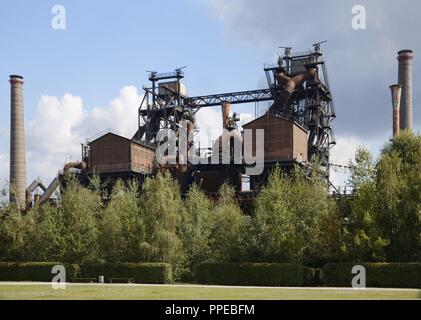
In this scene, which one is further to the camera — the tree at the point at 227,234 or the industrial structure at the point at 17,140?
the industrial structure at the point at 17,140

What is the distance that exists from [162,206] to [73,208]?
347 inches

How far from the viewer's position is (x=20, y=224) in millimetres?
51781

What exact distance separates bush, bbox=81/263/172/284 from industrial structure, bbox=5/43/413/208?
22.0 m

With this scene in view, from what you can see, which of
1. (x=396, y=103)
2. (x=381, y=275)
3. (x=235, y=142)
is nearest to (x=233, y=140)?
(x=235, y=142)

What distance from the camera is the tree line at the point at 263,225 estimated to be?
39000mm

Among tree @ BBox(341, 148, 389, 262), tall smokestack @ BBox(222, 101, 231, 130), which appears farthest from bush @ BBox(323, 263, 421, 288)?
tall smokestack @ BBox(222, 101, 231, 130)

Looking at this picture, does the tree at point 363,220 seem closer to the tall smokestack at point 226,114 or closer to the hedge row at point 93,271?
the hedge row at point 93,271

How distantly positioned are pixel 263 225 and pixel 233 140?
88.8 ft

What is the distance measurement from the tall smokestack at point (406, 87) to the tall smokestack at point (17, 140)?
4638cm

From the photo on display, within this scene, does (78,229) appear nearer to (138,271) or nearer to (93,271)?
(93,271)

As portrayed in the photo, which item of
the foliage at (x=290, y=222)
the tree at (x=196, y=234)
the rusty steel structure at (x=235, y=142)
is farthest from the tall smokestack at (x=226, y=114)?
the foliage at (x=290, y=222)

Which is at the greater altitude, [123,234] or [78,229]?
[78,229]

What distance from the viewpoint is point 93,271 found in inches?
1688

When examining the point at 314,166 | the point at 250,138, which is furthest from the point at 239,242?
the point at 250,138
